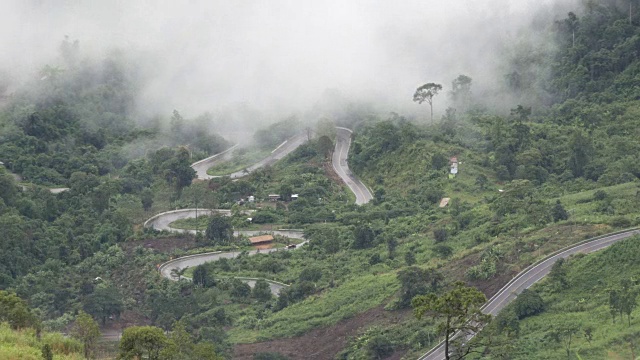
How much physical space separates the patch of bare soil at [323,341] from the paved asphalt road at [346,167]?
24.8 m

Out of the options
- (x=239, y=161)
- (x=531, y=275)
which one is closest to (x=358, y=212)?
(x=239, y=161)

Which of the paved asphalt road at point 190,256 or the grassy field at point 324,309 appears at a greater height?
the paved asphalt road at point 190,256

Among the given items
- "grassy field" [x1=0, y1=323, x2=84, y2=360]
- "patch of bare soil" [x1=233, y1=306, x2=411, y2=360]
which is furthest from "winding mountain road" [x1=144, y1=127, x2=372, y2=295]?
"grassy field" [x1=0, y1=323, x2=84, y2=360]

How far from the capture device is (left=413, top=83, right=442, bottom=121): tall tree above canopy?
92562 millimetres

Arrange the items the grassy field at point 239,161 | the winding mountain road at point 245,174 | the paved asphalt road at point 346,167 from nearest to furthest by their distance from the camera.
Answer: the winding mountain road at point 245,174, the paved asphalt road at point 346,167, the grassy field at point 239,161

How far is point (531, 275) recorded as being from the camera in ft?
187

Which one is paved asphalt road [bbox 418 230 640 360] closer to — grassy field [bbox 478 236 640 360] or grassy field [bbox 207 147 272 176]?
grassy field [bbox 478 236 640 360]

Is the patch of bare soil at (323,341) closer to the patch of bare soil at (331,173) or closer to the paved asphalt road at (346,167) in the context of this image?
the paved asphalt road at (346,167)

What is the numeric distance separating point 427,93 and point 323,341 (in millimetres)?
37888

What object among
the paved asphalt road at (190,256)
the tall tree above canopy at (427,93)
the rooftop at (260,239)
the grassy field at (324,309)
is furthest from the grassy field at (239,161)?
the grassy field at (324,309)

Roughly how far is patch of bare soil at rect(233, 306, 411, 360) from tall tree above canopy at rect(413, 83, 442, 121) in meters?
34.6

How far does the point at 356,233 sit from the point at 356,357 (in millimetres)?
18399

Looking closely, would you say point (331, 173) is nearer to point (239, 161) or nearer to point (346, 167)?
point (346, 167)

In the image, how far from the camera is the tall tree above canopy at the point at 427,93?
304ft
